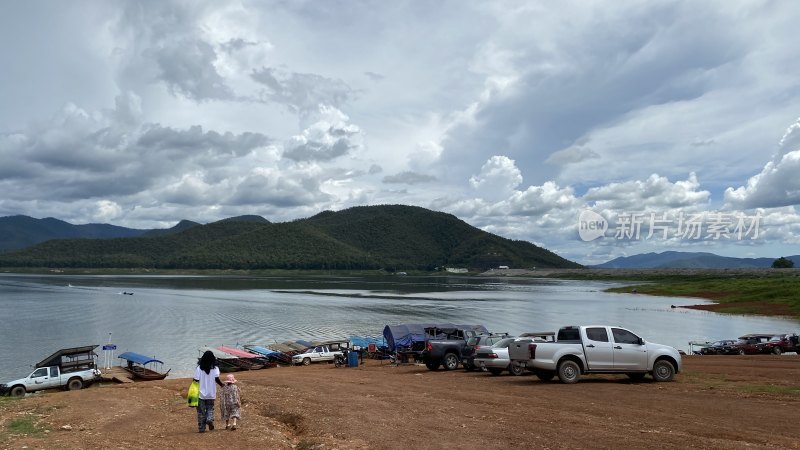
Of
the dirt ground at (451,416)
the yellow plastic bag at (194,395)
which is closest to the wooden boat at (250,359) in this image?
the dirt ground at (451,416)

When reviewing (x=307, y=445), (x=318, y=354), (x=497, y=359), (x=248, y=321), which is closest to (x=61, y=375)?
(x=318, y=354)

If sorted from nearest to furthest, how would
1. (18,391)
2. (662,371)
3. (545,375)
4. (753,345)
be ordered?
1. (662,371)
2. (545,375)
3. (18,391)
4. (753,345)

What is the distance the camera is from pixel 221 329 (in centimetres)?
5678

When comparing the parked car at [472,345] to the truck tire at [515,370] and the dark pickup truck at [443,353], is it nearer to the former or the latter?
the dark pickup truck at [443,353]

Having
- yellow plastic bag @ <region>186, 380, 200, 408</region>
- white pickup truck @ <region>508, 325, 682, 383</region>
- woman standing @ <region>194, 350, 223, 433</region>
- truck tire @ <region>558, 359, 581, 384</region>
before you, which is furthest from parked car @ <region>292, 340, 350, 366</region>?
woman standing @ <region>194, 350, 223, 433</region>

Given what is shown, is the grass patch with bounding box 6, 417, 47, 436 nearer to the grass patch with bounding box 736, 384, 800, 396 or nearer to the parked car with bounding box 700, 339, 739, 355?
the grass patch with bounding box 736, 384, 800, 396

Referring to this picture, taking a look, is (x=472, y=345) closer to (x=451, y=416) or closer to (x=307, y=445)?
(x=451, y=416)

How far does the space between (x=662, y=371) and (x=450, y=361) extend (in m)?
10.0

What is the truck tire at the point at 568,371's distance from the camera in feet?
65.5

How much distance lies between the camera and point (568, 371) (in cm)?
2003

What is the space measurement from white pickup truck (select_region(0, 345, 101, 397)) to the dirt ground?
604 centimetres

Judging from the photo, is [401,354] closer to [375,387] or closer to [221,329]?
[375,387]

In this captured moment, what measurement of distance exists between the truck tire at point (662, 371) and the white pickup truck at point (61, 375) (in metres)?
26.5

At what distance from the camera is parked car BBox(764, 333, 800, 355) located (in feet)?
116
